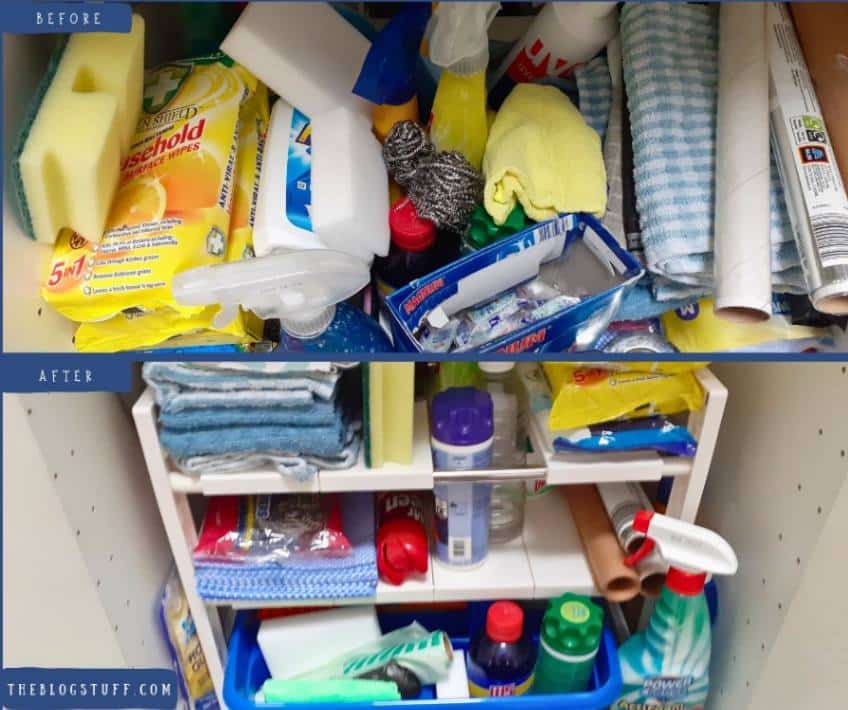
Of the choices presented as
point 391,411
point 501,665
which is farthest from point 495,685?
point 391,411

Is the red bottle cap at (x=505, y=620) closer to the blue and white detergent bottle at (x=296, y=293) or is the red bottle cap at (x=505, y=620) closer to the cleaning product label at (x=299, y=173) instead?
the blue and white detergent bottle at (x=296, y=293)

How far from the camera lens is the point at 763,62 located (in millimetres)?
587

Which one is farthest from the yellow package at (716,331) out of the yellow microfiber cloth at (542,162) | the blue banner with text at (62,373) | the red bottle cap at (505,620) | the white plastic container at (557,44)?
the blue banner with text at (62,373)

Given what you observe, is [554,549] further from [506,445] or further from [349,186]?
[349,186]

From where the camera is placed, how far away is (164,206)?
24.4 inches

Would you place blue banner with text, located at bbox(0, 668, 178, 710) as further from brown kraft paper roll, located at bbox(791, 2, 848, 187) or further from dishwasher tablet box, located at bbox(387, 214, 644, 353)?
brown kraft paper roll, located at bbox(791, 2, 848, 187)

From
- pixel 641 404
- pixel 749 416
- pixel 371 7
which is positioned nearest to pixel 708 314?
pixel 641 404

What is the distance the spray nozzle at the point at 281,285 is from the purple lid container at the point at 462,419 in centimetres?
16

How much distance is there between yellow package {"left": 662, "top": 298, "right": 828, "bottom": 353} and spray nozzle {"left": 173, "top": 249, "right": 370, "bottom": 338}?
0.88 feet

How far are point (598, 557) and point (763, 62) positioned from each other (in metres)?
0.49

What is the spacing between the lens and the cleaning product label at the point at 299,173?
0.64 m

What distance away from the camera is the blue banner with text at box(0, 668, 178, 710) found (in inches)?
26.1

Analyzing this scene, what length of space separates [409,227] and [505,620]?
1.41 feet

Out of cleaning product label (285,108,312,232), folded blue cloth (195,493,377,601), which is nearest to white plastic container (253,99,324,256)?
cleaning product label (285,108,312,232)
